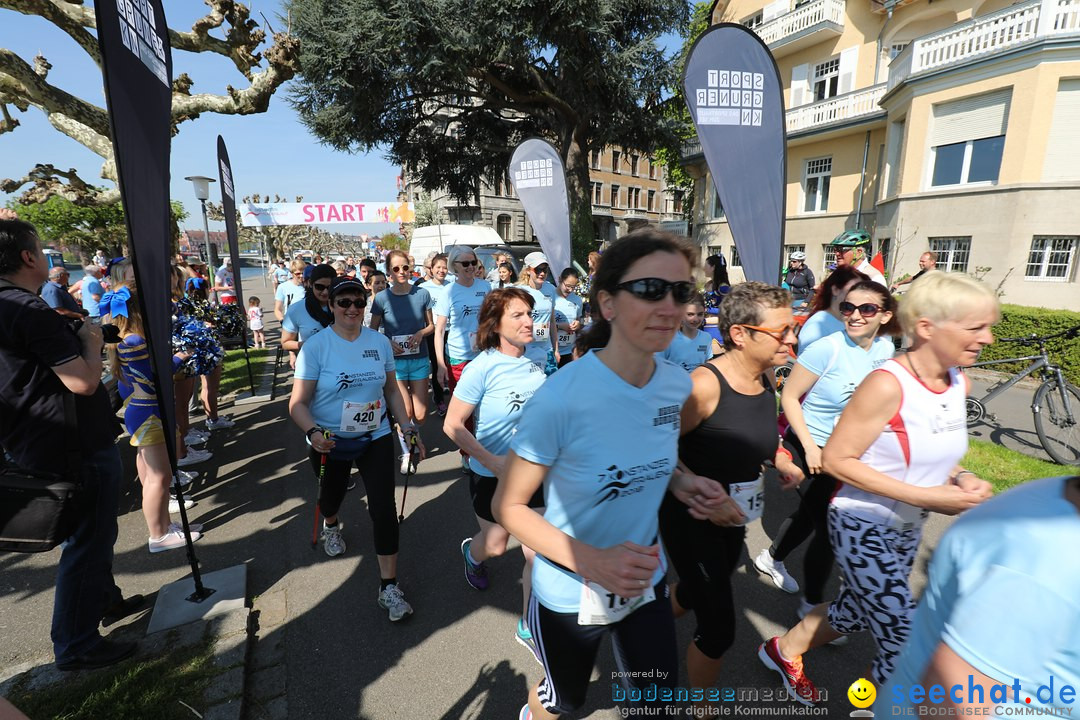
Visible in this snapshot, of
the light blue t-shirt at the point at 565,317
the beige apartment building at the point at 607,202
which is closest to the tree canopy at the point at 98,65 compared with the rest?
the light blue t-shirt at the point at 565,317

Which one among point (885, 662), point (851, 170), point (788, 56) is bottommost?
point (885, 662)

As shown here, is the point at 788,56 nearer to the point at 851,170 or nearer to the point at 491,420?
the point at 851,170

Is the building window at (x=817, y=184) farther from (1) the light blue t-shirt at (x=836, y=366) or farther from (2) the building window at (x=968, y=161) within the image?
(1) the light blue t-shirt at (x=836, y=366)

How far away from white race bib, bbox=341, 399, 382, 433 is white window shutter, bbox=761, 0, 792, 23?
28.1 meters

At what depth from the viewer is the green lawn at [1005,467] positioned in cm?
468

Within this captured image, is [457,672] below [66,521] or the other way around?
below

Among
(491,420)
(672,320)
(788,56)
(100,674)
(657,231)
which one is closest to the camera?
(672,320)

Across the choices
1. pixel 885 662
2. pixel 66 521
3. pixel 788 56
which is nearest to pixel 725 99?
pixel 885 662

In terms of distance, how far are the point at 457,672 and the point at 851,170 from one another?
24117 mm

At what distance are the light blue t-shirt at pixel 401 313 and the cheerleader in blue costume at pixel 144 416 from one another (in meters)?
2.25

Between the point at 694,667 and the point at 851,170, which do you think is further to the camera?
the point at 851,170

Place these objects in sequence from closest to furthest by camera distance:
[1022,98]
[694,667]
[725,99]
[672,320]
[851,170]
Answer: [672,320], [694,667], [725,99], [1022,98], [851,170]

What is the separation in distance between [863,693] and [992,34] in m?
19.5

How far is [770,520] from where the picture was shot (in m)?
4.18
